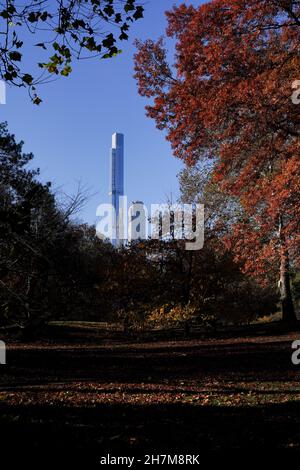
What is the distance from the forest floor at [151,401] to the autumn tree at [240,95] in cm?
473

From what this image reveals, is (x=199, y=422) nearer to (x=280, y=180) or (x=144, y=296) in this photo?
(x=280, y=180)

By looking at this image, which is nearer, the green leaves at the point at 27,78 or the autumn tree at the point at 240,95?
the green leaves at the point at 27,78

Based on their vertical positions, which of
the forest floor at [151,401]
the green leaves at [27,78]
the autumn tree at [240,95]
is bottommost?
the forest floor at [151,401]

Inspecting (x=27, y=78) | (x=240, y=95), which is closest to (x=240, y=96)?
(x=240, y=95)

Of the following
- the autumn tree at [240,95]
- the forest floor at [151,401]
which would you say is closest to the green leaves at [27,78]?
the forest floor at [151,401]

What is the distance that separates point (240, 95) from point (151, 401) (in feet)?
23.6

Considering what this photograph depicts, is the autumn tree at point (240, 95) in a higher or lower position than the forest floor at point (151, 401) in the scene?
higher

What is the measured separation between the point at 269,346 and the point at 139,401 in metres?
10.6

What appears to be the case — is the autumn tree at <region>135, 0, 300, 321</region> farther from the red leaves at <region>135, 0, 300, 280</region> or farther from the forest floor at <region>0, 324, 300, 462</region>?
the forest floor at <region>0, 324, 300, 462</region>

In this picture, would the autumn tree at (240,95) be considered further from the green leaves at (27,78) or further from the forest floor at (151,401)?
the green leaves at (27,78)

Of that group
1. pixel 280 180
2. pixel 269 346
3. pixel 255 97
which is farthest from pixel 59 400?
pixel 269 346

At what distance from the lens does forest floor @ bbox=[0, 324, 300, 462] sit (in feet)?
16.8

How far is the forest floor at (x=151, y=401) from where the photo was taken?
5.12 metres

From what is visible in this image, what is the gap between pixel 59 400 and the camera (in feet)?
28.4
